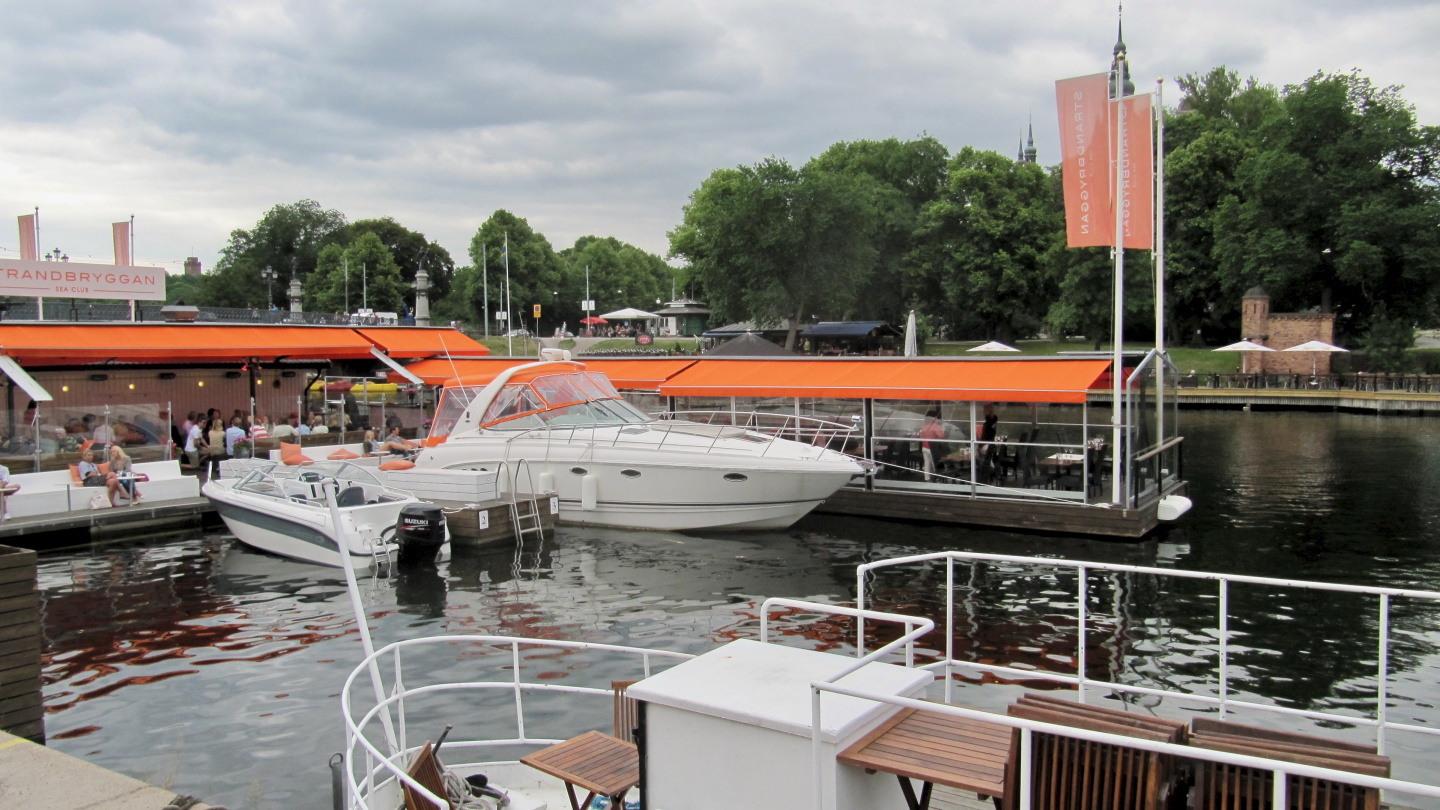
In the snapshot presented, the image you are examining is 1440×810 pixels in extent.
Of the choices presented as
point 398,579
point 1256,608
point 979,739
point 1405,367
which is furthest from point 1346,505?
point 1405,367

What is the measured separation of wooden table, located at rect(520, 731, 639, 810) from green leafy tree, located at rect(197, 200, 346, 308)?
340 ft

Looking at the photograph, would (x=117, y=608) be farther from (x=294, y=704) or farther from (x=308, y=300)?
(x=308, y=300)

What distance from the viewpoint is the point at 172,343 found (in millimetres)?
25031

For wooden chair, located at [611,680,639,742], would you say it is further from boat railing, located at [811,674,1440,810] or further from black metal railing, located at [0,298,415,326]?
black metal railing, located at [0,298,415,326]

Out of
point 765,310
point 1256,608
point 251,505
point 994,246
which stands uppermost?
point 994,246

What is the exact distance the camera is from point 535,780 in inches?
279

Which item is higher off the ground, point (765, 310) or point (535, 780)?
point (765, 310)

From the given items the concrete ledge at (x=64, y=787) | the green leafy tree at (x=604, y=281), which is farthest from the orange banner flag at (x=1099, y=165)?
the green leafy tree at (x=604, y=281)

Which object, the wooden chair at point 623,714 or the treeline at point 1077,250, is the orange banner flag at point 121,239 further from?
the treeline at point 1077,250

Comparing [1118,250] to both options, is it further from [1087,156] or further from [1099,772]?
[1099,772]

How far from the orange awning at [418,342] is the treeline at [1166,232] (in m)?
34.5

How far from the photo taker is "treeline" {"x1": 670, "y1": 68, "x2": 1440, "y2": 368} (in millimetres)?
53281

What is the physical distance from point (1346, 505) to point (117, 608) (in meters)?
25.3

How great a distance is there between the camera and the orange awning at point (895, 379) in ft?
61.7
